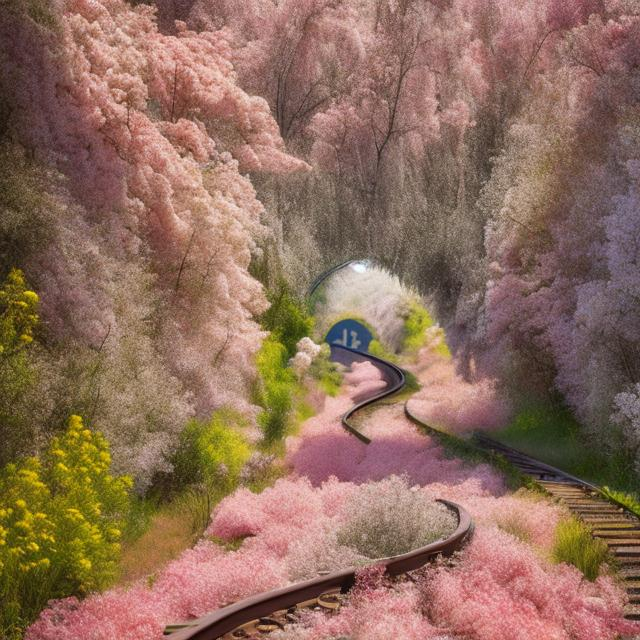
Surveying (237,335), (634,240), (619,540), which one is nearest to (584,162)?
(634,240)

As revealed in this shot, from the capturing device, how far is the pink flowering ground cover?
20.9 ft

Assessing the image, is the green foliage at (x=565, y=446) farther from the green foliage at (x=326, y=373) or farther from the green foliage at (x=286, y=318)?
the green foliage at (x=326, y=373)

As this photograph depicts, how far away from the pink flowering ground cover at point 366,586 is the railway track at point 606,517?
1.06 feet

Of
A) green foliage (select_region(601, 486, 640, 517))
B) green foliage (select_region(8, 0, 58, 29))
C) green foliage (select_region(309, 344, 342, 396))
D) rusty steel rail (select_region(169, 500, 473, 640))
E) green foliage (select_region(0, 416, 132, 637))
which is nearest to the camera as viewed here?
rusty steel rail (select_region(169, 500, 473, 640))

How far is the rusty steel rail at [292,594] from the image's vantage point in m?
5.83

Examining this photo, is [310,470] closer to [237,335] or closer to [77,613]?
[237,335]

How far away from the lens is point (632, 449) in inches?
500

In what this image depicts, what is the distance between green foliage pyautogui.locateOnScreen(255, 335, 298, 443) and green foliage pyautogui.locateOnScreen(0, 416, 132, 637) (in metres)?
7.15

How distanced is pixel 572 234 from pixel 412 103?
8.66 metres

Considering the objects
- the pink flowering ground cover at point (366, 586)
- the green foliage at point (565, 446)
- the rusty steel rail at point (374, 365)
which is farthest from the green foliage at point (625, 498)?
the rusty steel rail at point (374, 365)

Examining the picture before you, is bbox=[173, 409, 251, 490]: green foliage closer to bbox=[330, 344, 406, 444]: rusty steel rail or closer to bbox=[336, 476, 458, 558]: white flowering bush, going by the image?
bbox=[336, 476, 458, 558]: white flowering bush

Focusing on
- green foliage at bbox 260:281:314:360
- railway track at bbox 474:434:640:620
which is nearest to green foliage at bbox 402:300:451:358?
green foliage at bbox 260:281:314:360

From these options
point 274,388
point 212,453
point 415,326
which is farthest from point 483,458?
point 415,326

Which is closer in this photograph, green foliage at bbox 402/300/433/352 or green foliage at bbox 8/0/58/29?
green foliage at bbox 8/0/58/29
